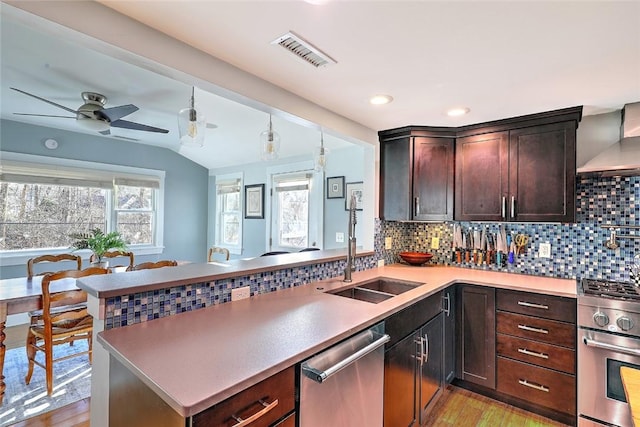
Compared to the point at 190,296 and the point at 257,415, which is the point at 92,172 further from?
the point at 257,415

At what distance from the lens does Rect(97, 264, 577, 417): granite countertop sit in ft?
2.99

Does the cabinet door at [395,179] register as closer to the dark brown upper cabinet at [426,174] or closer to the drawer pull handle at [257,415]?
the dark brown upper cabinet at [426,174]

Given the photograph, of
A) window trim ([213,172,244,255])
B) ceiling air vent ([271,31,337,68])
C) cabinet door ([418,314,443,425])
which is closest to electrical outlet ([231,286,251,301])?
cabinet door ([418,314,443,425])

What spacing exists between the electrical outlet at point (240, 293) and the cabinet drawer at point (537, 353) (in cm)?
192

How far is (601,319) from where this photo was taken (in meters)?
2.00

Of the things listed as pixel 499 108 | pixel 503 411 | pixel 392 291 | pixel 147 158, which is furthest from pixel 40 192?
pixel 503 411

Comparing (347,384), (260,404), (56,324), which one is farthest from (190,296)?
(56,324)

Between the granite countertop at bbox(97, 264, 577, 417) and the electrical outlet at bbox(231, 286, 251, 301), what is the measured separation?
0.04 meters

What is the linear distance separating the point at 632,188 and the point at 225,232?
5282 mm

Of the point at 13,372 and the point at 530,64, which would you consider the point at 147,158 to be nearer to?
the point at 13,372

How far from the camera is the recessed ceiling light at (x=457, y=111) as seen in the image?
2446mm

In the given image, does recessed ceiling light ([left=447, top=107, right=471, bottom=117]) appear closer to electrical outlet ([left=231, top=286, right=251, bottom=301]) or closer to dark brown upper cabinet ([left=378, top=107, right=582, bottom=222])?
dark brown upper cabinet ([left=378, top=107, right=582, bottom=222])

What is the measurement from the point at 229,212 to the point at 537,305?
15.4 ft

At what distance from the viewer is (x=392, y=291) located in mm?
2520
